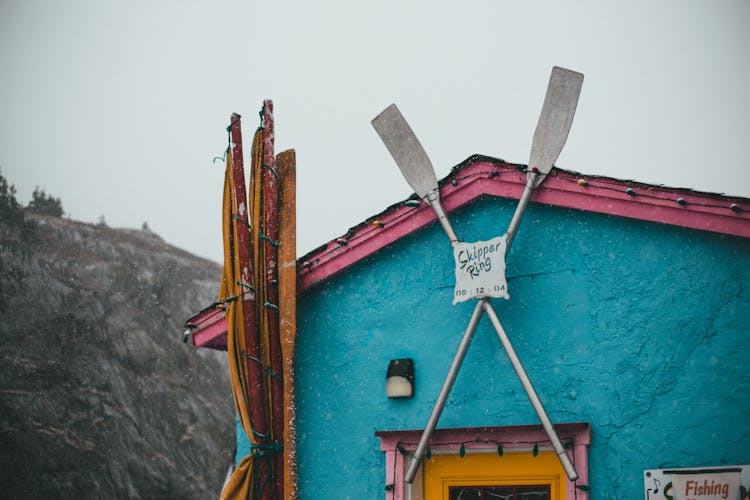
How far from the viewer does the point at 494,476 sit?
502cm

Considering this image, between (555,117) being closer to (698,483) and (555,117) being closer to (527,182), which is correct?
(527,182)

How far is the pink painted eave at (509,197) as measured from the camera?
454 centimetres

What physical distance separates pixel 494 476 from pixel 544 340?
0.99 meters

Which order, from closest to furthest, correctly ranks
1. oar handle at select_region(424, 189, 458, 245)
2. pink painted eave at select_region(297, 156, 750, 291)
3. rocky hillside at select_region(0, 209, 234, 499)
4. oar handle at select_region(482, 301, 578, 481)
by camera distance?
oar handle at select_region(482, 301, 578, 481) → pink painted eave at select_region(297, 156, 750, 291) → oar handle at select_region(424, 189, 458, 245) → rocky hillside at select_region(0, 209, 234, 499)

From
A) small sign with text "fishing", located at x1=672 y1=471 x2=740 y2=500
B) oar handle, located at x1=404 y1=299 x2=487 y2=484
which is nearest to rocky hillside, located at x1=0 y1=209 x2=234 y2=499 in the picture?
oar handle, located at x1=404 y1=299 x2=487 y2=484

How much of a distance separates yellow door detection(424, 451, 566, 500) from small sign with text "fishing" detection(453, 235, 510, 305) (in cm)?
110

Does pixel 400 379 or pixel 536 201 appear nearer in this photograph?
pixel 536 201

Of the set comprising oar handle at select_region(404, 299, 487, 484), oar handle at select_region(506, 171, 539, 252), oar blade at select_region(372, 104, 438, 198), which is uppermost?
oar blade at select_region(372, 104, 438, 198)

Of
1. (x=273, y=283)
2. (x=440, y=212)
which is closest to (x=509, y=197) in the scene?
(x=440, y=212)

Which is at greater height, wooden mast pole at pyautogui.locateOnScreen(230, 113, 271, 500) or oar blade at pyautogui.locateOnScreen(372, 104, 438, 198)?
oar blade at pyautogui.locateOnScreen(372, 104, 438, 198)

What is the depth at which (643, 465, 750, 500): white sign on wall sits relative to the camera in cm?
425

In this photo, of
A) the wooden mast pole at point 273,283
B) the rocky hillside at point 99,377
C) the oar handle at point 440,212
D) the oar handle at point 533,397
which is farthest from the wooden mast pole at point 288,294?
the rocky hillside at point 99,377

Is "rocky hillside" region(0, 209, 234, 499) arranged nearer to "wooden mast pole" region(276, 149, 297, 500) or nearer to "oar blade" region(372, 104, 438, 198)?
"wooden mast pole" region(276, 149, 297, 500)

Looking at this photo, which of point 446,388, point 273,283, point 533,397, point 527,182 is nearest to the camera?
point 533,397
